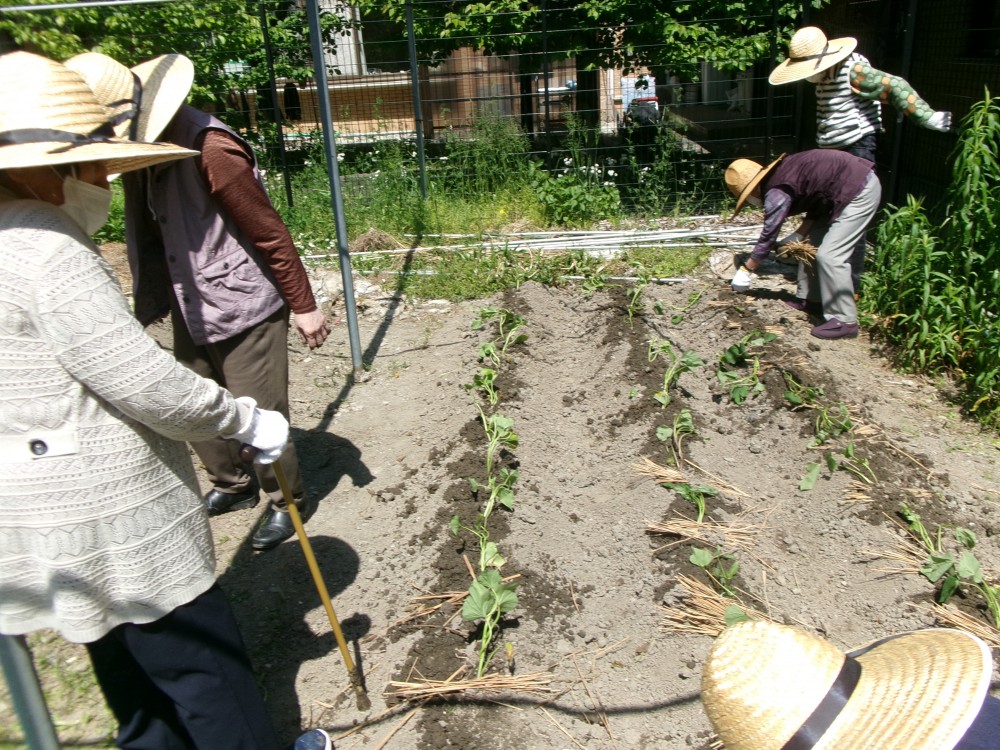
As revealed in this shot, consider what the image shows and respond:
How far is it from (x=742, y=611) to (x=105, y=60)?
2657mm

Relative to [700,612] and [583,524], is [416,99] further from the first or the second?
[700,612]

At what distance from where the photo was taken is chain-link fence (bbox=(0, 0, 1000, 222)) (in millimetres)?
7445

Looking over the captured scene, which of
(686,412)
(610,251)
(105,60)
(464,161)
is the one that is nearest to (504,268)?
(610,251)

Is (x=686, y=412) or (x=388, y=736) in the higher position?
(x=686, y=412)

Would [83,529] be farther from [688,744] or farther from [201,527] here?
[688,744]

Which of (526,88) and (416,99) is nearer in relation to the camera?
(416,99)

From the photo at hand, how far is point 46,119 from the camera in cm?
183

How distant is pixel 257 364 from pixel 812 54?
4458mm

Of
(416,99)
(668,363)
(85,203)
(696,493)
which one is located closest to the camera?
(85,203)

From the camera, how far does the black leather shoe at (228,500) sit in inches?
152

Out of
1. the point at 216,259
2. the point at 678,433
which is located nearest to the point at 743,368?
the point at 678,433

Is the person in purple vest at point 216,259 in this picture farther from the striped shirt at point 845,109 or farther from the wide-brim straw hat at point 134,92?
the striped shirt at point 845,109

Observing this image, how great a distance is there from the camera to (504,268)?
659cm

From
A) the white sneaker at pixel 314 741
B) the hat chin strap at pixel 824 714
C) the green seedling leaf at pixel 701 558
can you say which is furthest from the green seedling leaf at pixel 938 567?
the white sneaker at pixel 314 741
